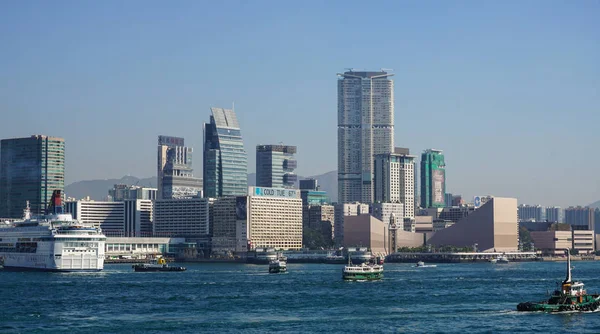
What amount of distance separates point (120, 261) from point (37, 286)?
10429 centimetres

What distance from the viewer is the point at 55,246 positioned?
118125 mm

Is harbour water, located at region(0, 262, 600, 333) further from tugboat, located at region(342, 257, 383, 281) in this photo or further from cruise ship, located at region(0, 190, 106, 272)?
cruise ship, located at region(0, 190, 106, 272)

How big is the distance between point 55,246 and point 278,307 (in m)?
54.4

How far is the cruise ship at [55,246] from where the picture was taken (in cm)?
11750

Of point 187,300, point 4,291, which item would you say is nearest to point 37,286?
point 4,291

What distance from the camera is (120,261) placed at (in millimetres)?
197625

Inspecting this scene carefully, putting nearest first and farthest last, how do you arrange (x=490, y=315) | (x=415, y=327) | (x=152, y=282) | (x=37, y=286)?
(x=415, y=327)
(x=490, y=315)
(x=37, y=286)
(x=152, y=282)

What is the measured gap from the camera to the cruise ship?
4626 inches

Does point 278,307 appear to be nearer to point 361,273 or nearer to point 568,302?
point 568,302

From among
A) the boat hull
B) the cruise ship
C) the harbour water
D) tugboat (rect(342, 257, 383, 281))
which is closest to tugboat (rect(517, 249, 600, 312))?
the boat hull

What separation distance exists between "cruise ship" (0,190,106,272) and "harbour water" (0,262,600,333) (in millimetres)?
13845

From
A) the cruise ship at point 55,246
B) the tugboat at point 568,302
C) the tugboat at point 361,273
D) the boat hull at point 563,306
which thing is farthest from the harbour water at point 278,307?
the cruise ship at point 55,246

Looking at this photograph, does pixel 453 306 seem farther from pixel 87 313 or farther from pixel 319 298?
pixel 87 313

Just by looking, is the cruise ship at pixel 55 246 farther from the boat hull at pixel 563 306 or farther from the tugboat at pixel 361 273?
the boat hull at pixel 563 306
